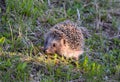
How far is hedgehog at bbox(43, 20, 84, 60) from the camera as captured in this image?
688 centimetres

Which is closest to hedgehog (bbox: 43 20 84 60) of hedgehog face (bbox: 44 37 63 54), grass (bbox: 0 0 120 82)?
hedgehog face (bbox: 44 37 63 54)

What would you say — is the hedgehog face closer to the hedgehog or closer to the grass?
the hedgehog

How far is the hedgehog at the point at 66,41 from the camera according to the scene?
688cm

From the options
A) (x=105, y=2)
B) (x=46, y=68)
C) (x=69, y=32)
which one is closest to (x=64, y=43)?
(x=69, y=32)

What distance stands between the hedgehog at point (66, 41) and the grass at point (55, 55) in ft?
0.47

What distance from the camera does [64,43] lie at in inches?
273

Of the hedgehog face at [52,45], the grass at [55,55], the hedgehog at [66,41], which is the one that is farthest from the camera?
the hedgehog at [66,41]

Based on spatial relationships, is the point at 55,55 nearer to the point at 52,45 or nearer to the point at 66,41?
the point at 52,45

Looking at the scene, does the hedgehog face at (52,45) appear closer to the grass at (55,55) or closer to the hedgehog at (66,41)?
the hedgehog at (66,41)

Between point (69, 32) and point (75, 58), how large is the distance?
1.54 feet

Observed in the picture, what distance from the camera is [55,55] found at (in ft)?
22.2

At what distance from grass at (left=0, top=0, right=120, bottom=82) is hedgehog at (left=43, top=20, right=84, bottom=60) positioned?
144 millimetres

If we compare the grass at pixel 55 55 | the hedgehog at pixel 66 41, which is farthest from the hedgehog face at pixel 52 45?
the grass at pixel 55 55

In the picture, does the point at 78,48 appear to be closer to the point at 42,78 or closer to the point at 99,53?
the point at 99,53
